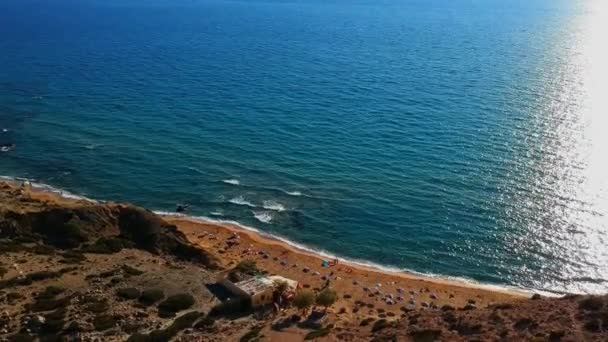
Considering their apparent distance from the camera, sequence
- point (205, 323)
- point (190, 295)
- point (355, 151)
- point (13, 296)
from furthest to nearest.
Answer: point (355, 151) < point (190, 295) < point (13, 296) < point (205, 323)

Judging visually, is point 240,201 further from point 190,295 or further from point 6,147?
point 6,147

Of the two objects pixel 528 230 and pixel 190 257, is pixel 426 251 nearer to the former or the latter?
pixel 528 230

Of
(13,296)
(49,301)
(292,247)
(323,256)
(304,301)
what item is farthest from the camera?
(292,247)

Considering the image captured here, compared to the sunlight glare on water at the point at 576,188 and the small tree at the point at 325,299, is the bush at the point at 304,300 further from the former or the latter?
the sunlight glare on water at the point at 576,188

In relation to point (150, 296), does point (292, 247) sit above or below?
below

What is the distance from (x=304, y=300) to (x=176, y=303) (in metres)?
11.1

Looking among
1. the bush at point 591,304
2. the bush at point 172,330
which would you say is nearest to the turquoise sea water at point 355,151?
the bush at point 591,304

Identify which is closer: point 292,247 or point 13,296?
point 13,296

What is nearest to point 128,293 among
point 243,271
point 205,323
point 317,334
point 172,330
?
point 172,330

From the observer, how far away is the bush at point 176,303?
154ft

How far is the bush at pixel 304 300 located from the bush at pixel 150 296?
11.8 m

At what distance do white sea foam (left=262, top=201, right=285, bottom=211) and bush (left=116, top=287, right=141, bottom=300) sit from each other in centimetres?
3405

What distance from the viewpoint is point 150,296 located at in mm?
47625

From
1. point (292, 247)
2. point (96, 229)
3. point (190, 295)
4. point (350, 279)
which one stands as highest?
point (96, 229)
